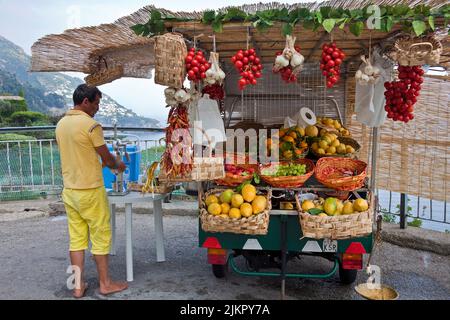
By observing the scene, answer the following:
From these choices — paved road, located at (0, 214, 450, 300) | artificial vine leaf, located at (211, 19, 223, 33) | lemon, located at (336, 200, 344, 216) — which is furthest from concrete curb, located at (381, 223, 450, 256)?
artificial vine leaf, located at (211, 19, 223, 33)

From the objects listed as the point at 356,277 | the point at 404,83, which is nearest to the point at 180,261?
the point at 356,277

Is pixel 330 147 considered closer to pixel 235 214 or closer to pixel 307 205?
pixel 307 205

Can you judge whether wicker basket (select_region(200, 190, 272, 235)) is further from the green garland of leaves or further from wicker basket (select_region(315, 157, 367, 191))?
the green garland of leaves

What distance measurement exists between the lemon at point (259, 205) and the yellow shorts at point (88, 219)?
143 cm

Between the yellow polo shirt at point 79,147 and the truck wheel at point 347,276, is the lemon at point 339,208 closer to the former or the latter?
the truck wheel at point 347,276

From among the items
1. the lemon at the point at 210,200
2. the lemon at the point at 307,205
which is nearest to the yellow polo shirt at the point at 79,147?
the lemon at the point at 210,200

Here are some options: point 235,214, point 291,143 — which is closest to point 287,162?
point 291,143

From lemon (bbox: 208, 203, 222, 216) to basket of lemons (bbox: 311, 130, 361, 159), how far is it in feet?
5.31

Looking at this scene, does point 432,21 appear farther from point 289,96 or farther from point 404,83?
point 289,96

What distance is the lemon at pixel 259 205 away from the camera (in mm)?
3287

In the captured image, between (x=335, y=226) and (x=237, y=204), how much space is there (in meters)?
0.80

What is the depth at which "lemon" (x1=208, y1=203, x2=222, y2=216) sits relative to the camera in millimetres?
3320
